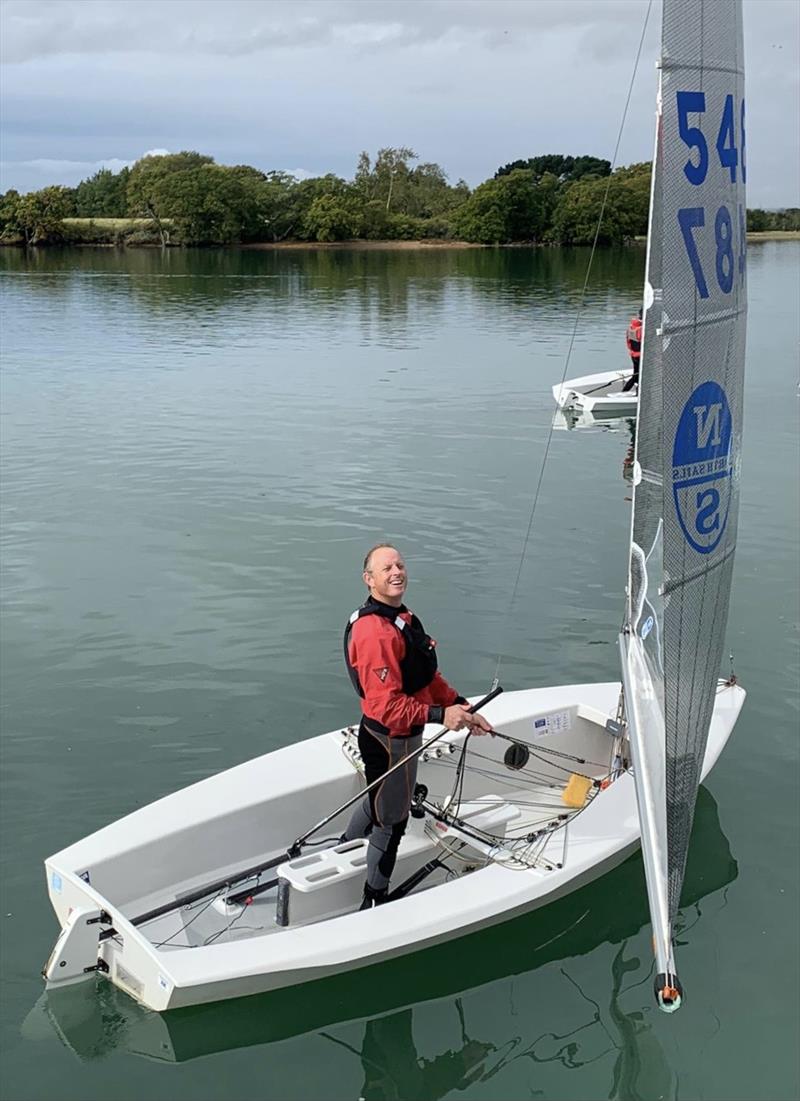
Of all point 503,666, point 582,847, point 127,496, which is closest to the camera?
point 582,847

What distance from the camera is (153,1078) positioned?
4648mm

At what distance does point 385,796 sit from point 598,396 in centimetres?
1508

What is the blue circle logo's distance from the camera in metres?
4.56

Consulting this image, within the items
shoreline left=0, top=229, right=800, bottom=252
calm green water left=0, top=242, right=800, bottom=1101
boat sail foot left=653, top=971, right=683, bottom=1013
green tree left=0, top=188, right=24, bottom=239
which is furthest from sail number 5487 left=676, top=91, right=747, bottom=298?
green tree left=0, top=188, right=24, bottom=239

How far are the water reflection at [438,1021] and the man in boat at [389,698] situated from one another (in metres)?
0.50

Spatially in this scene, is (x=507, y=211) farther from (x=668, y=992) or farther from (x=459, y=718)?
(x=668, y=992)

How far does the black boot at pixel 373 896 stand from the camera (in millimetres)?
5398

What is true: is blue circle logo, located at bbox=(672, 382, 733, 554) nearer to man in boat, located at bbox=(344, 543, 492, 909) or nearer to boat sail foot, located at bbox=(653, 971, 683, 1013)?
man in boat, located at bbox=(344, 543, 492, 909)

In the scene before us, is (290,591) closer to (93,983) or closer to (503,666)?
(503,666)

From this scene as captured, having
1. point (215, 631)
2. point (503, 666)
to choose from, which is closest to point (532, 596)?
point (503, 666)

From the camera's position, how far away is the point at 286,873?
5.34 meters

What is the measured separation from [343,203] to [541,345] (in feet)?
220

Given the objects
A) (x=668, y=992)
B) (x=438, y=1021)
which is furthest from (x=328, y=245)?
(x=668, y=992)

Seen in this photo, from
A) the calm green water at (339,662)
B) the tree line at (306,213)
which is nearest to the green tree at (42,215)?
the tree line at (306,213)
